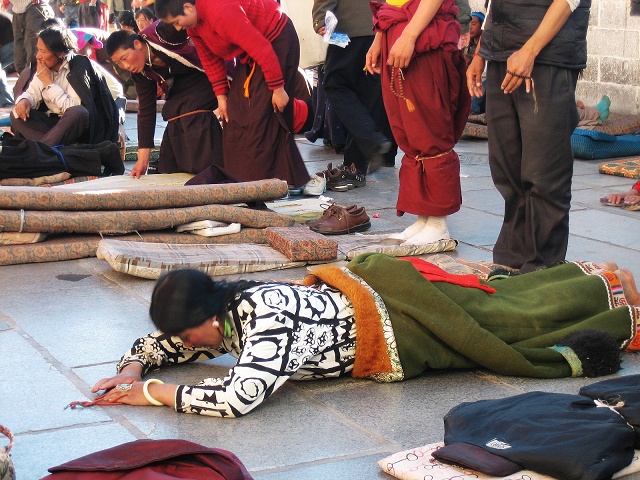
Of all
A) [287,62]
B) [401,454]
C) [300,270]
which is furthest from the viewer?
[287,62]

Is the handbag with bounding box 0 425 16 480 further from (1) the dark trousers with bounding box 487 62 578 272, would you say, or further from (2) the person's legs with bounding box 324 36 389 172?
(2) the person's legs with bounding box 324 36 389 172

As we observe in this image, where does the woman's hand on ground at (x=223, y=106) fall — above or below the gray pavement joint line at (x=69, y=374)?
above

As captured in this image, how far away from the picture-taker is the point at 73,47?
718 centimetres

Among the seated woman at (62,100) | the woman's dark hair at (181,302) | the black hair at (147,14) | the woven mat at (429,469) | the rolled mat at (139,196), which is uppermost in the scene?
the black hair at (147,14)

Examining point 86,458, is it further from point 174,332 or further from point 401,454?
point 401,454

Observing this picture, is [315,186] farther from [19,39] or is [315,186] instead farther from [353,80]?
[19,39]

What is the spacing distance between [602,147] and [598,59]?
5.13 feet

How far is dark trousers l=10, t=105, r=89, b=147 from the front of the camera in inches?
274

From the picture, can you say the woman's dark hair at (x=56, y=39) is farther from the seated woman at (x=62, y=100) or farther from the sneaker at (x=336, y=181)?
the sneaker at (x=336, y=181)

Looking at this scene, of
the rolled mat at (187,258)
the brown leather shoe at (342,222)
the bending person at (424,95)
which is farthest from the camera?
the brown leather shoe at (342,222)

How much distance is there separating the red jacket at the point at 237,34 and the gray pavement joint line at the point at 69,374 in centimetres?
227

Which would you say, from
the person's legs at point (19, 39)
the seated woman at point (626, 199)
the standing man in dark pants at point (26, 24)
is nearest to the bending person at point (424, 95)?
the seated woman at point (626, 199)

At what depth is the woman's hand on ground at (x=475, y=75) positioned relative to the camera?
4.60 metres

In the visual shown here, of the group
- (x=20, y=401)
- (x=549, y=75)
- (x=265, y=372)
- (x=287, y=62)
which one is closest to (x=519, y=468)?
(x=265, y=372)
